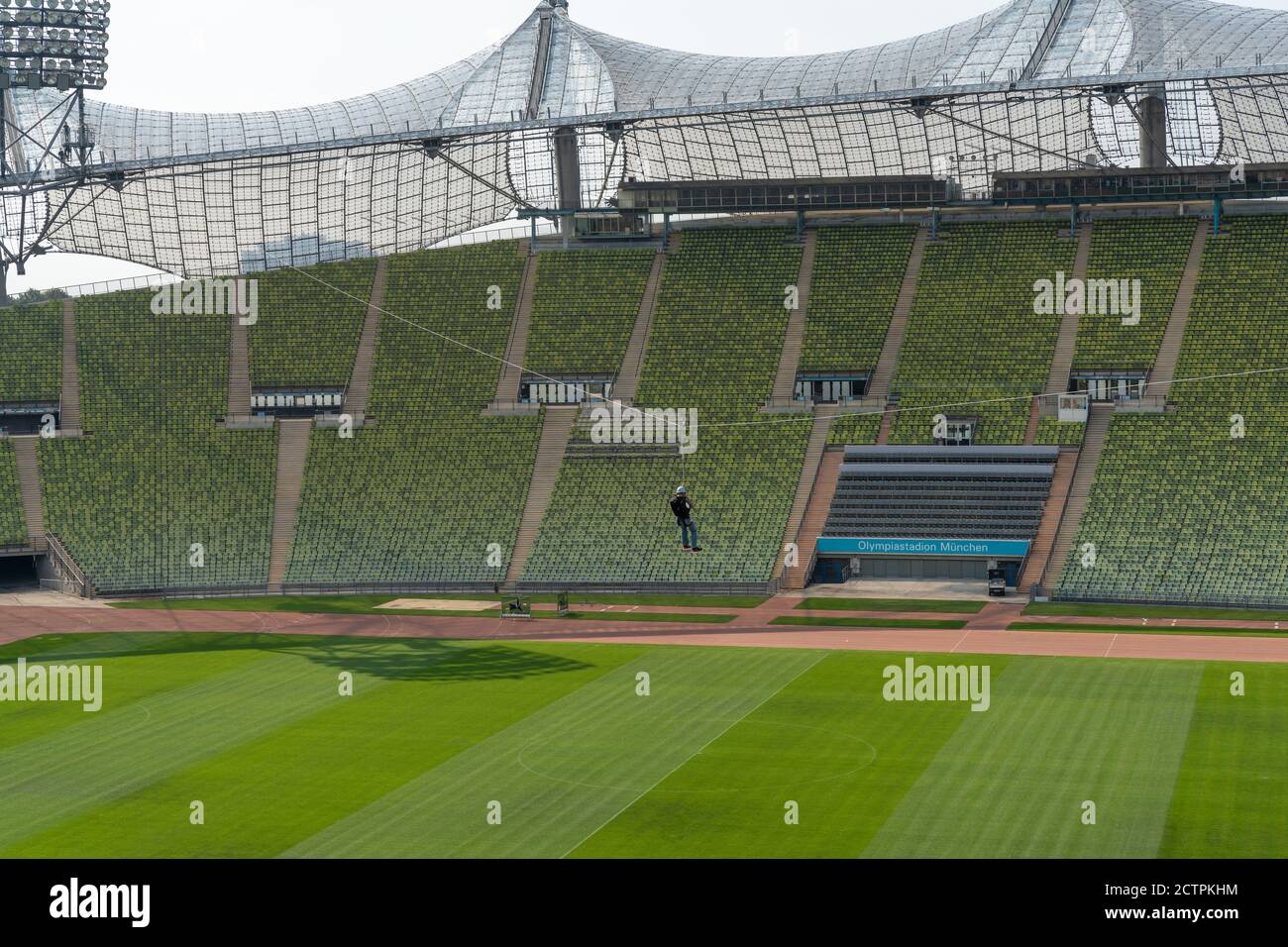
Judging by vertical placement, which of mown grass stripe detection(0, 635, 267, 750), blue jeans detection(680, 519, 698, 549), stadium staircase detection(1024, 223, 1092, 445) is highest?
stadium staircase detection(1024, 223, 1092, 445)

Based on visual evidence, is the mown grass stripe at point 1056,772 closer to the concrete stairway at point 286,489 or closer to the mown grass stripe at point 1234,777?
the mown grass stripe at point 1234,777

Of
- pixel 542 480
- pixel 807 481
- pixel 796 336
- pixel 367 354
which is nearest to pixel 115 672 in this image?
pixel 542 480

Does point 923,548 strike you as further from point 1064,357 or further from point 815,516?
point 1064,357

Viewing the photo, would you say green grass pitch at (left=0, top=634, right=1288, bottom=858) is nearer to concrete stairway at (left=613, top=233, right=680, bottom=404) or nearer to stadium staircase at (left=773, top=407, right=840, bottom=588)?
stadium staircase at (left=773, top=407, right=840, bottom=588)

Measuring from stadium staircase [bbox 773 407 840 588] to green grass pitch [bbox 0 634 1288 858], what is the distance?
51.5 ft

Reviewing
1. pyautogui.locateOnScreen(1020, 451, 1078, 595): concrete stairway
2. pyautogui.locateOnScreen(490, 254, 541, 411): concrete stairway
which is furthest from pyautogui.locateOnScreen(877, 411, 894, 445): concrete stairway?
pyautogui.locateOnScreen(490, 254, 541, 411): concrete stairway

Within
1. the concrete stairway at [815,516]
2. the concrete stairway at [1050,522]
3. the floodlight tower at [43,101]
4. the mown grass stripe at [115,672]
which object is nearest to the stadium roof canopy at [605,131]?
the floodlight tower at [43,101]

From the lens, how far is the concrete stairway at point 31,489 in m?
86.9

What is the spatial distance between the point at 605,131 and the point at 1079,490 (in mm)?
35400

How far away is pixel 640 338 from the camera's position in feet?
318

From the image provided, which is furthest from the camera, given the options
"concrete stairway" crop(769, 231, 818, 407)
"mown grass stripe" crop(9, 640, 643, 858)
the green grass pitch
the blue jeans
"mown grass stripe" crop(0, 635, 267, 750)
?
"concrete stairway" crop(769, 231, 818, 407)

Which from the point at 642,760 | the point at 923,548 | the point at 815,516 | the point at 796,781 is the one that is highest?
the point at 815,516

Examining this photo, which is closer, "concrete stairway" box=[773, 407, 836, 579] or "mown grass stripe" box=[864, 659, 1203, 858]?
"mown grass stripe" box=[864, 659, 1203, 858]

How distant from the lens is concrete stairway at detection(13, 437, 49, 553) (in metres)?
86.9
